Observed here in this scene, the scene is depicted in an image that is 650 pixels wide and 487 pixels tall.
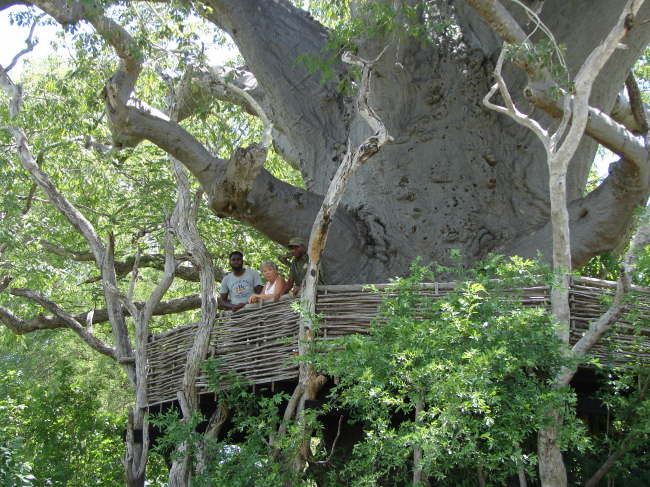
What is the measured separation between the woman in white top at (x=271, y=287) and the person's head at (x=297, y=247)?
13.2 inches

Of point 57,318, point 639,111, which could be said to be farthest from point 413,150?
point 57,318

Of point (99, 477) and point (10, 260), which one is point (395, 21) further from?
point (99, 477)

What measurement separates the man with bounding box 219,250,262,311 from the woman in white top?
23 cm

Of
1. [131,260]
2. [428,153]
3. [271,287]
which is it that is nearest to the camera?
[271,287]

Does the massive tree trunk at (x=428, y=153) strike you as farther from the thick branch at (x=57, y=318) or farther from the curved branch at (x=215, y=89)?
the thick branch at (x=57, y=318)

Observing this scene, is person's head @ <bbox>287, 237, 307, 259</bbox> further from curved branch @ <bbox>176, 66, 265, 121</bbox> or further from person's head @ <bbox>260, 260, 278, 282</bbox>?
curved branch @ <bbox>176, 66, 265, 121</bbox>

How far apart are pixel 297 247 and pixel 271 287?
56cm

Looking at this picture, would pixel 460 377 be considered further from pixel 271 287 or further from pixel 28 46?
pixel 28 46

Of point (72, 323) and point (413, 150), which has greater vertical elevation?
point (413, 150)

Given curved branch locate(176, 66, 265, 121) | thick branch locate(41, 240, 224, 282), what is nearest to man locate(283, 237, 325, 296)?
curved branch locate(176, 66, 265, 121)

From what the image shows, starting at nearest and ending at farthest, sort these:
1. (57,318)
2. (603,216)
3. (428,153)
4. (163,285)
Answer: (603,216) → (163,285) → (428,153) → (57,318)

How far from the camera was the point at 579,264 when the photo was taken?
8.79 meters

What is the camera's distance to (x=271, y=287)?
9.10m

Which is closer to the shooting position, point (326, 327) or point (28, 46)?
point (326, 327)
